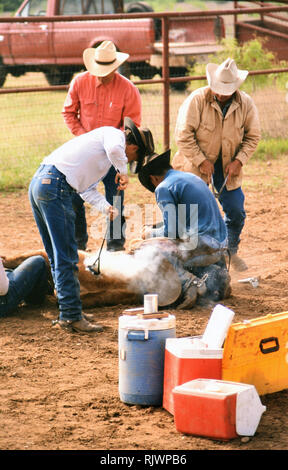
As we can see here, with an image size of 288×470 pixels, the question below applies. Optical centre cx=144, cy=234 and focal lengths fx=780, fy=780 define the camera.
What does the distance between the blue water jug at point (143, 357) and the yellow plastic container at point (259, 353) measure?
37 cm

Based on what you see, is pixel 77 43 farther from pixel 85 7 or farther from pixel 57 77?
pixel 85 7

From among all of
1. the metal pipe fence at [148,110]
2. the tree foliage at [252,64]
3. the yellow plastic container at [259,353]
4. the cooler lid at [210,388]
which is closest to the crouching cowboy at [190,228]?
the yellow plastic container at [259,353]

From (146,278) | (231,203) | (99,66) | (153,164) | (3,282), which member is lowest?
(146,278)

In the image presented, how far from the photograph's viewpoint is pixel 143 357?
13.7ft

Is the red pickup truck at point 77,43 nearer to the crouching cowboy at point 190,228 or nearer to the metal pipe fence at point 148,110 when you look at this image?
the metal pipe fence at point 148,110

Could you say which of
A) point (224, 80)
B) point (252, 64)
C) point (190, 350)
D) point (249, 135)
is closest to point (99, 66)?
point (224, 80)

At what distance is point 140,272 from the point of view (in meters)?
6.01

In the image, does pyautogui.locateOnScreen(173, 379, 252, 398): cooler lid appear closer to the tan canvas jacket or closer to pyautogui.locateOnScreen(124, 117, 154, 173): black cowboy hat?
pyautogui.locateOnScreen(124, 117, 154, 173): black cowboy hat

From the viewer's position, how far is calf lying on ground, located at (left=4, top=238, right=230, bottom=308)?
19.5 feet

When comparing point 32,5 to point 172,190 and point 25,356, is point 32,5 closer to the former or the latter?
point 172,190

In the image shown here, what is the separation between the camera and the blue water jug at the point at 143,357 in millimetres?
4152

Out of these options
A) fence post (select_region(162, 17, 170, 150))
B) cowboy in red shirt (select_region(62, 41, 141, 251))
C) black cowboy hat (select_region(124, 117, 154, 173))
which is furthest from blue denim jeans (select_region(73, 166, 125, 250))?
fence post (select_region(162, 17, 170, 150))

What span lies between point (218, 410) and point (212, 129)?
12.1 ft

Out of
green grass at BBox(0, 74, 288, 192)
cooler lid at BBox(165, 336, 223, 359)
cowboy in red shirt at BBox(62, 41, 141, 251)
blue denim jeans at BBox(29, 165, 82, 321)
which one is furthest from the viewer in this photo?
green grass at BBox(0, 74, 288, 192)
